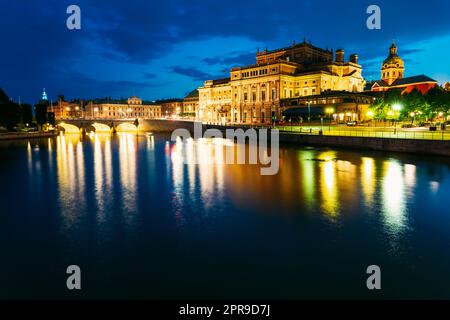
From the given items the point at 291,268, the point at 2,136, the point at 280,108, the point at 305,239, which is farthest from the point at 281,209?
the point at 280,108

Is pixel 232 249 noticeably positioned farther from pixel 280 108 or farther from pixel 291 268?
pixel 280 108

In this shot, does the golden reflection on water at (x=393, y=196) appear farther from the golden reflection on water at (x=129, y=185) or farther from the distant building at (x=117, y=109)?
the distant building at (x=117, y=109)

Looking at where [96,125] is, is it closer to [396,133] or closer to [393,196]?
[396,133]

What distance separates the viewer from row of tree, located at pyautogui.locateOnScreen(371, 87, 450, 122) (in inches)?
2793

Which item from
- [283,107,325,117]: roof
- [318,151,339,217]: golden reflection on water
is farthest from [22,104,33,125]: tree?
[318,151,339,217]: golden reflection on water

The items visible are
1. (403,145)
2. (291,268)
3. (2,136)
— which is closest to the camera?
(291,268)

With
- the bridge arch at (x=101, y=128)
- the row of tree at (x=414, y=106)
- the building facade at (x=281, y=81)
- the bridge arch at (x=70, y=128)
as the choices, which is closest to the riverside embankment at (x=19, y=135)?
the bridge arch at (x=70, y=128)

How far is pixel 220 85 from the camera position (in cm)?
15100

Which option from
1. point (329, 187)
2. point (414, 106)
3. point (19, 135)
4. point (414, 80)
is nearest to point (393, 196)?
point (329, 187)

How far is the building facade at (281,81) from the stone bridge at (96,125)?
132 feet

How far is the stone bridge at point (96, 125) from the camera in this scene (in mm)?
122938

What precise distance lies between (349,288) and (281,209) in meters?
10.5
